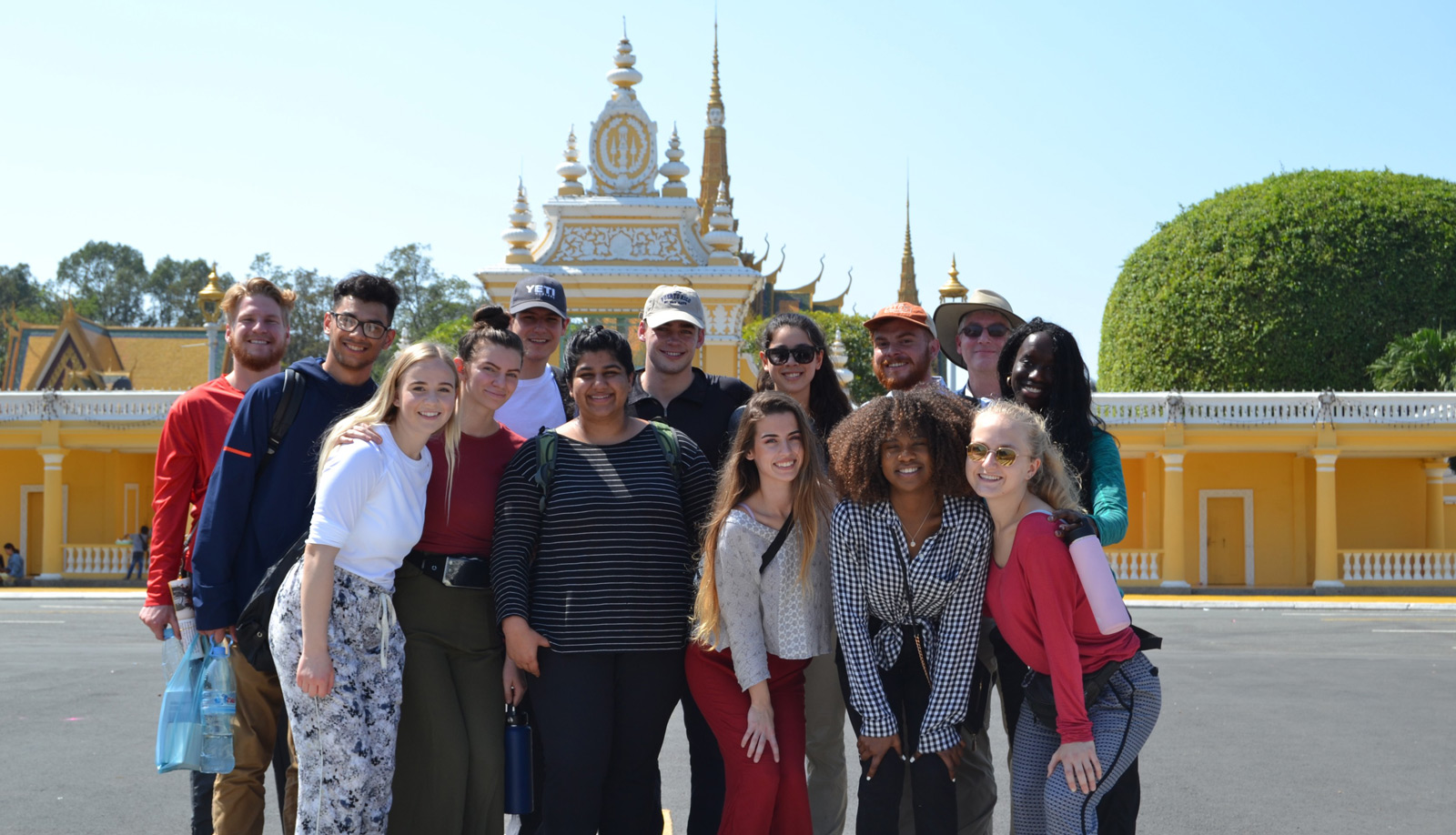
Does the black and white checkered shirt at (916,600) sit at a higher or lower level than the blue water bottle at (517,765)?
higher

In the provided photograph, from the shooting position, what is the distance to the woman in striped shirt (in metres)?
4.30

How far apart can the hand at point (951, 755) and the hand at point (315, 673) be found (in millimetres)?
1992

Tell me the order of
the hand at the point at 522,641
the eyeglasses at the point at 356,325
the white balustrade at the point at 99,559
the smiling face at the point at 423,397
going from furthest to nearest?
the white balustrade at the point at 99,559, the eyeglasses at the point at 356,325, the hand at the point at 522,641, the smiling face at the point at 423,397

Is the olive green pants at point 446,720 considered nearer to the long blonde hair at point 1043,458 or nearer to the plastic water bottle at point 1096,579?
the long blonde hair at point 1043,458

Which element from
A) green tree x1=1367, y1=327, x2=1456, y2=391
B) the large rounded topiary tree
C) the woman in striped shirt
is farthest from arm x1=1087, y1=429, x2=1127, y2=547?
the large rounded topiary tree

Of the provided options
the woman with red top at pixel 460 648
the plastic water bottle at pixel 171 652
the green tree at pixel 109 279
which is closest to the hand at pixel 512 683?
the woman with red top at pixel 460 648

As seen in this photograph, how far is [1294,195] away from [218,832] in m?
28.4

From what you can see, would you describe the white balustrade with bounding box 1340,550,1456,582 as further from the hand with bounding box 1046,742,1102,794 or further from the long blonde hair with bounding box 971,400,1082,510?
the hand with bounding box 1046,742,1102,794

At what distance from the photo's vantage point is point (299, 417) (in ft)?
14.9

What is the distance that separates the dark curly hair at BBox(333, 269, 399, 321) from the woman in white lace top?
149cm

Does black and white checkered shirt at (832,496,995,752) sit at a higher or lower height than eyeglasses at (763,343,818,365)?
lower

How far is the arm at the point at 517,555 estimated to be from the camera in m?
4.29

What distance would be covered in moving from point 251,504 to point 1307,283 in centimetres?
2706

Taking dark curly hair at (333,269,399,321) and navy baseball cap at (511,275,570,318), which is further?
navy baseball cap at (511,275,570,318)
